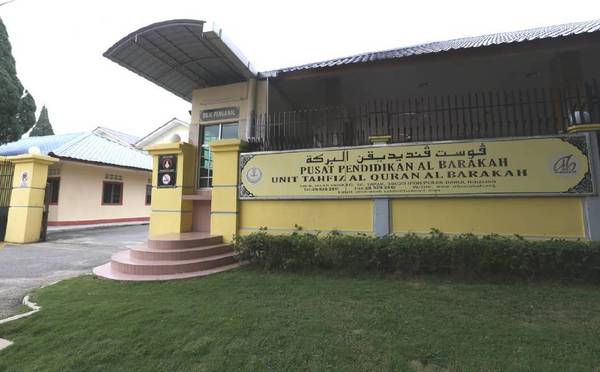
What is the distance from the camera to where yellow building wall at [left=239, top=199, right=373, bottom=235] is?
549 cm

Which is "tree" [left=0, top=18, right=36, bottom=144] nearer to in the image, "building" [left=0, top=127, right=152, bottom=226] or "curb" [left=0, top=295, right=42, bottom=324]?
"building" [left=0, top=127, right=152, bottom=226]

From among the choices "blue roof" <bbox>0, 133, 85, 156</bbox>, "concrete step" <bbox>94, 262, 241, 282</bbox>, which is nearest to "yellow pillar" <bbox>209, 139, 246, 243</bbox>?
"concrete step" <bbox>94, 262, 241, 282</bbox>

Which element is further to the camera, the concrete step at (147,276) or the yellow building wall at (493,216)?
the concrete step at (147,276)

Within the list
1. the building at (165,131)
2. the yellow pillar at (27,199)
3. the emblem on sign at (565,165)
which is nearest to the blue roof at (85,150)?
the yellow pillar at (27,199)

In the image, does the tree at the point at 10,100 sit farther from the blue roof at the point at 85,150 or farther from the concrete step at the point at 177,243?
the concrete step at the point at 177,243

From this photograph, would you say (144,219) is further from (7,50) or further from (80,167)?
(7,50)

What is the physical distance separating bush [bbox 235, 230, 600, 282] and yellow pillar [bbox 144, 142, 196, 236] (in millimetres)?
2433

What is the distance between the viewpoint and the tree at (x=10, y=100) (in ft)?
36.0

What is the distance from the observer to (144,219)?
17109 millimetres

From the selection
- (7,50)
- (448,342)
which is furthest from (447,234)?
(7,50)

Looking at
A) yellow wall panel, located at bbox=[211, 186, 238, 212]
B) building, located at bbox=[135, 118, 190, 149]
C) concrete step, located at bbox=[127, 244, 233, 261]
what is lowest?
concrete step, located at bbox=[127, 244, 233, 261]

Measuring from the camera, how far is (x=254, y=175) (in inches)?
245

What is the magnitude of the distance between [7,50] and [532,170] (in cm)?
1695

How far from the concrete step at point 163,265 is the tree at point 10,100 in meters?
10.4
